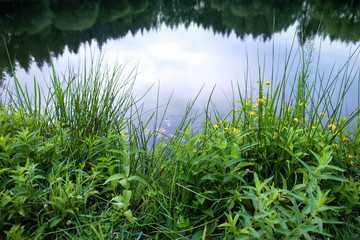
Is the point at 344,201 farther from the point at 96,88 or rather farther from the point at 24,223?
the point at 96,88

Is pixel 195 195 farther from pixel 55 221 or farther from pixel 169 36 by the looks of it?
pixel 169 36

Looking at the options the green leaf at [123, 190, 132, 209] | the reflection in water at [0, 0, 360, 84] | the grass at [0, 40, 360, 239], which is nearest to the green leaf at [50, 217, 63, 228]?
the grass at [0, 40, 360, 239]

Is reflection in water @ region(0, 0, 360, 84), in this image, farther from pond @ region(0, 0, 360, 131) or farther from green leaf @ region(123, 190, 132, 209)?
green leaf @ region(123, 190, 132, 209)

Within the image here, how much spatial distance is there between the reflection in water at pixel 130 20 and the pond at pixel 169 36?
38 millimetres

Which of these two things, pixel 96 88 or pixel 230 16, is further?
pixel 230 16

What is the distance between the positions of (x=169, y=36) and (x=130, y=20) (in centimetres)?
541

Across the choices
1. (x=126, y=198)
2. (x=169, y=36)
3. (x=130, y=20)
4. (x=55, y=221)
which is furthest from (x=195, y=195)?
(x=130, y=20)

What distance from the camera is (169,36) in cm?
1395

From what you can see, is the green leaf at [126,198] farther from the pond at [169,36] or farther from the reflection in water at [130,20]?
the reflection in water at [130,20]

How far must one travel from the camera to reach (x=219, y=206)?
1.48 meters

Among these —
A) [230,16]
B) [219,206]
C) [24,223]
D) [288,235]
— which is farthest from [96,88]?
[230,16]

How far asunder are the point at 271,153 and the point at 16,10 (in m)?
18.4

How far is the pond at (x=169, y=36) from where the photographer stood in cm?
580

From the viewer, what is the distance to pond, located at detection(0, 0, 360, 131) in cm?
580
